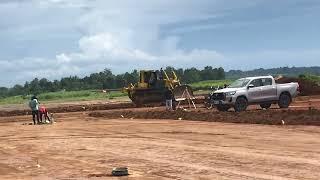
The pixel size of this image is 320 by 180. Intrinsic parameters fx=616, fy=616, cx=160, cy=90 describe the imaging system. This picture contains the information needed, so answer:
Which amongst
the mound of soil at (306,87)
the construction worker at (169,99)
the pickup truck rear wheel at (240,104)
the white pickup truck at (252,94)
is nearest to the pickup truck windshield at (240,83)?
the white pickup truck at (252,94)

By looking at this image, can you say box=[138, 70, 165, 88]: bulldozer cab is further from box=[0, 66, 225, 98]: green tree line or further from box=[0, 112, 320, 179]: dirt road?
box=[0, 66, 225, 98]: green tree line

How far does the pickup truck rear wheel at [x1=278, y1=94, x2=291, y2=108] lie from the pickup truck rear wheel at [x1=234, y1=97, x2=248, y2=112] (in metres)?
2.38

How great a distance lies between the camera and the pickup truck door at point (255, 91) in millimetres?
33469

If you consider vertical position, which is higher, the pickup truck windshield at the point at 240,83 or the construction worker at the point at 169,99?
the pickup truck windshield at the point at 240,83

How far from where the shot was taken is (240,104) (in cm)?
3341

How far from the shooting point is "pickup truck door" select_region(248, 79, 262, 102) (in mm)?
33469

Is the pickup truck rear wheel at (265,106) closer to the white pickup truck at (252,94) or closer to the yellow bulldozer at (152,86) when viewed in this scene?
the white pickup truck at (252,94)

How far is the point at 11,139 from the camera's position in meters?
24.4

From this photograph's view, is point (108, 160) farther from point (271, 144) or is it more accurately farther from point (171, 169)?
point (271, 144)

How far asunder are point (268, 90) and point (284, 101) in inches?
57.7

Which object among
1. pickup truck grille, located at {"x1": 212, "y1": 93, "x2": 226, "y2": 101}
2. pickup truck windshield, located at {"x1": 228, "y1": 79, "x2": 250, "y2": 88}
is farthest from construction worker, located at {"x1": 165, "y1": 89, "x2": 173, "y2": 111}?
pickup truck windshield, located at {"x1": 228, "y1": 79, "x2": 250, "y2": 88}

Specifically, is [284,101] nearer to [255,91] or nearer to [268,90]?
[268,90]

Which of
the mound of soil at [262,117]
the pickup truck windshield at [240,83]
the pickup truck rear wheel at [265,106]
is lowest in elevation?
the mound of soil at [262,117]

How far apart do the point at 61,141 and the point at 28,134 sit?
14.9ft
